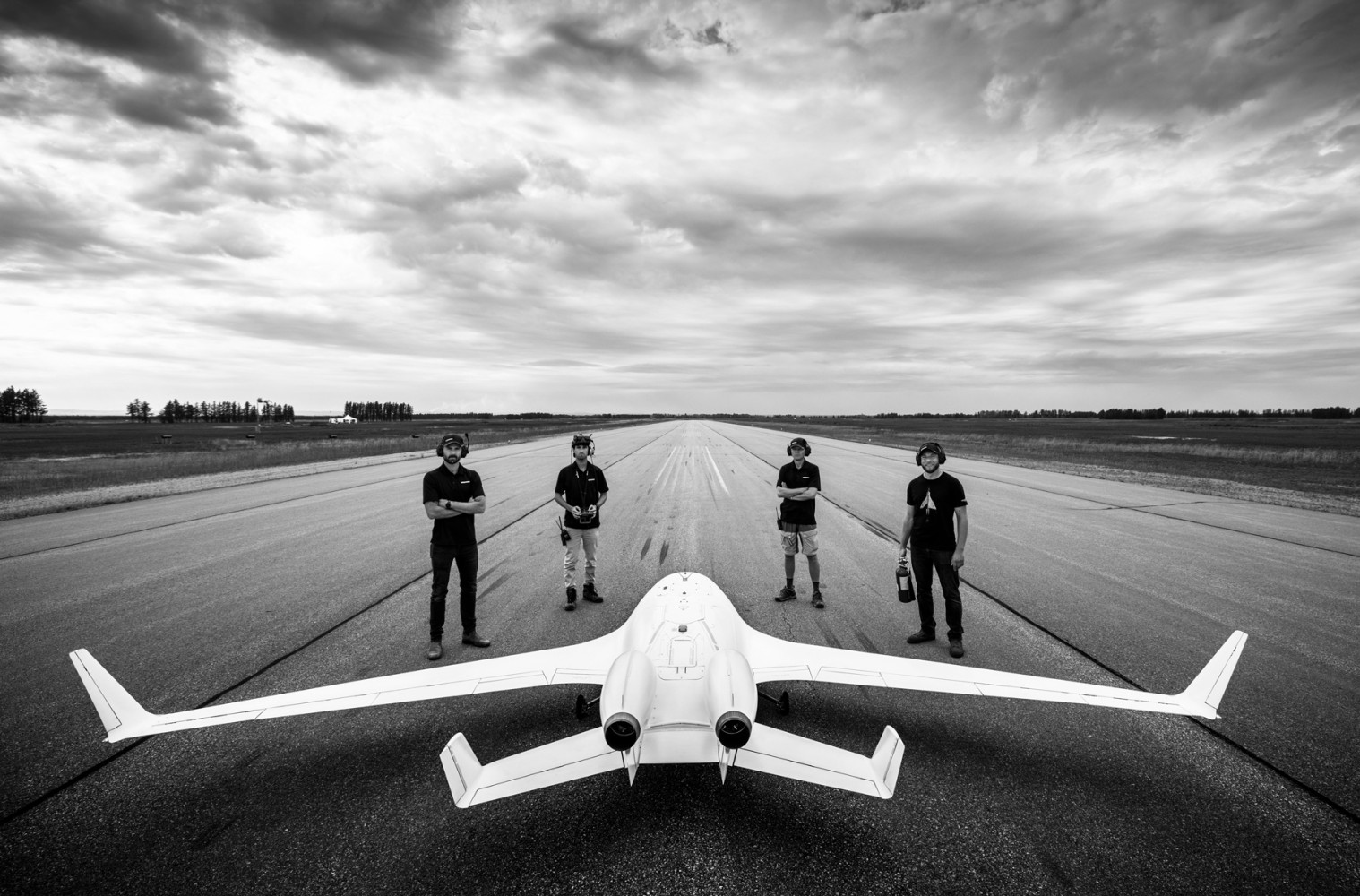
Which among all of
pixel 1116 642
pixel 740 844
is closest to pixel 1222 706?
pixel 1116 642

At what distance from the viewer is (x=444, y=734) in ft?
14.8

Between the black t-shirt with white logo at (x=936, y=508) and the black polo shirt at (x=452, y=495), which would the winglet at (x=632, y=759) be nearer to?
the black polo shirt at (x=452, y=495)

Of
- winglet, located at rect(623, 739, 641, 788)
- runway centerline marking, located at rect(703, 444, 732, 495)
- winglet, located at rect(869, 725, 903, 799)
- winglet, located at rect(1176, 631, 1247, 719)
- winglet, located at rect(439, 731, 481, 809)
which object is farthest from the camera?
runway centerline marking, located at rect(703, 444, 732, 495)

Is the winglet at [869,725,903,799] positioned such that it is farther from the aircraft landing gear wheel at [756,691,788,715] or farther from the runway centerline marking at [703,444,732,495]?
the runway centerline marking at [703,444,732,495]

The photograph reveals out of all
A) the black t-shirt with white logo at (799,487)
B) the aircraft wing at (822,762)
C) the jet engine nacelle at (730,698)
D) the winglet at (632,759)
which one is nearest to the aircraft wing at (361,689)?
A: the winglet at (632,759)

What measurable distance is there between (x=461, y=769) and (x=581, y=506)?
499 cm

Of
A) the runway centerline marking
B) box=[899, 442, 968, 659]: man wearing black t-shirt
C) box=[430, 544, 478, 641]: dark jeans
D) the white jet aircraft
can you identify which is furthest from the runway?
the runway centerline marking

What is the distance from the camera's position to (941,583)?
20.8ft

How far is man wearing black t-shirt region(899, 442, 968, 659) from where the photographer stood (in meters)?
6.06

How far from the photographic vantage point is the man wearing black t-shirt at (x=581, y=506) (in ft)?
25.1

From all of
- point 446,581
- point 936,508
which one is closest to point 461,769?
point 446,581

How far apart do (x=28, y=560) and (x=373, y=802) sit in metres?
12.5

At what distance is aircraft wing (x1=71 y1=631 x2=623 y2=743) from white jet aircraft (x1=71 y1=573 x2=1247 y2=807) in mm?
12

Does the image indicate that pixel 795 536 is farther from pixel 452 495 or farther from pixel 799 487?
pixel 452 495
